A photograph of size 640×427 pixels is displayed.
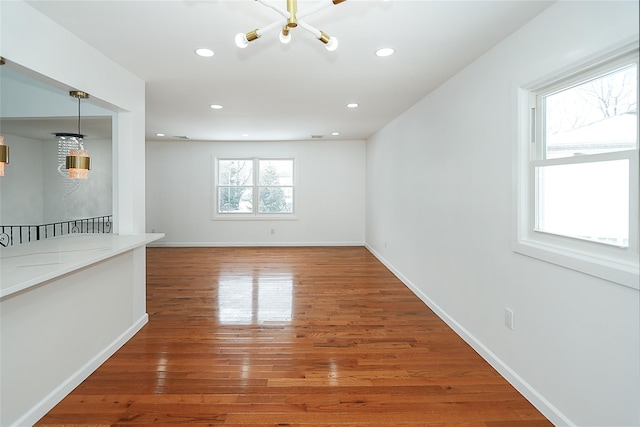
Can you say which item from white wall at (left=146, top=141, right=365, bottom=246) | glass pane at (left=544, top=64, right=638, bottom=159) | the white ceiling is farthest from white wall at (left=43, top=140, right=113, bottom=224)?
glass pane at (left=544, top=64, right=638, bottom=159)

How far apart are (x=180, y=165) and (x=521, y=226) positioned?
282 inches

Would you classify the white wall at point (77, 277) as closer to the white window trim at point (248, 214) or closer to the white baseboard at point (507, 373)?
the white baseboard at point (507, 373)

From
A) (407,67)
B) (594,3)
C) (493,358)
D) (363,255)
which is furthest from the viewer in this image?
(363,255)

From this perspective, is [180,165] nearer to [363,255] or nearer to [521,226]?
[363,255]

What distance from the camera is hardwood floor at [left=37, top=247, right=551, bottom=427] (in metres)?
1.92

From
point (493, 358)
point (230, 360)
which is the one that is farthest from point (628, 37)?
point (230, 360)

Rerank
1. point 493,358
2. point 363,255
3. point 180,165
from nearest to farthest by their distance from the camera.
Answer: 1. point 493,358
2. point 363,255
3. point 180,165

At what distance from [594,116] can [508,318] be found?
1373 mm

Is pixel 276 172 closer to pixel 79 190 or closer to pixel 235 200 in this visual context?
pixel 235 200

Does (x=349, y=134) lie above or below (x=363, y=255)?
above

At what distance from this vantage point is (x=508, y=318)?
229cm

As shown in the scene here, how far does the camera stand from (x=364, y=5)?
6.39 ft

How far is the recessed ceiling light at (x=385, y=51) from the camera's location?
2.51 meters

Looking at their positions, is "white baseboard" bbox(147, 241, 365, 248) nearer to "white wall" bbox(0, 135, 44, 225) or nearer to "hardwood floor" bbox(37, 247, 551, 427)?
"white wall" bbox(0, 135, 44, 225)
